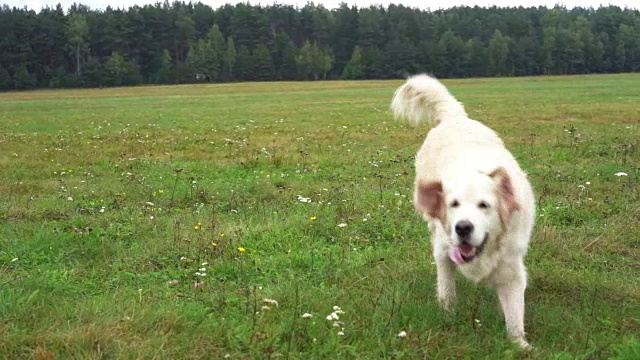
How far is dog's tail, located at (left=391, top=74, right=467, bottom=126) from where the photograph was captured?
8109mm

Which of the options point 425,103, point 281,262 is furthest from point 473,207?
point 425,103

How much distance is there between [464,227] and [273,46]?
4821 inches

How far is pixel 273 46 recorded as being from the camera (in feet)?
405

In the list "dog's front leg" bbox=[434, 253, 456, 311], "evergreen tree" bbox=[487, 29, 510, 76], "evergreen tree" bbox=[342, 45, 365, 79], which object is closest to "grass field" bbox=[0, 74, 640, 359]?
"dog's front leg" bbox=[434, 253, 456, 311]

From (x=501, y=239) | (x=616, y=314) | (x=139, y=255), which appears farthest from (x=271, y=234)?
(x=616, y=314)

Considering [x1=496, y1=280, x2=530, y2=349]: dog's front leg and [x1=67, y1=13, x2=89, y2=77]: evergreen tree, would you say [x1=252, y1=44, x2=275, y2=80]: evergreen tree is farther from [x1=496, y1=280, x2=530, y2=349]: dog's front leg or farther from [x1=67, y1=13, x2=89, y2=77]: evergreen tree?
[x1=496, y1=280, x2=530, y2=349]: dog's front leg

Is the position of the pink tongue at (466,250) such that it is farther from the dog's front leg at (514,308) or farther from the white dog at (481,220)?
the dog's front leg at (514,308)

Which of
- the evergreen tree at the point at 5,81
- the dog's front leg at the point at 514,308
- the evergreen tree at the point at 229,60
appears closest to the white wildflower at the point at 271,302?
the dog's front leg at the point at 514,308

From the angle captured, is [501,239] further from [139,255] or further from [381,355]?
[139,255]

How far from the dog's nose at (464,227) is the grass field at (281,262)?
31.6 inches

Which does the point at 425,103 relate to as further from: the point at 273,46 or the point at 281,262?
the point at 273,46

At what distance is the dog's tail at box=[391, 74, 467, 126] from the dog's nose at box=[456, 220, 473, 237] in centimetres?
354

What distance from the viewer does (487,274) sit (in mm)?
5020

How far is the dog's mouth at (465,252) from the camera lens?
15.2 feet
